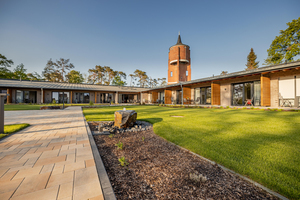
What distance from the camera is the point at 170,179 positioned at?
5.02ft

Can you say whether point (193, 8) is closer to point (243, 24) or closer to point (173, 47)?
point (243, 24)

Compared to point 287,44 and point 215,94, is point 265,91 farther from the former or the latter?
point 287,44

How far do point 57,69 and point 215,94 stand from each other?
39951mm

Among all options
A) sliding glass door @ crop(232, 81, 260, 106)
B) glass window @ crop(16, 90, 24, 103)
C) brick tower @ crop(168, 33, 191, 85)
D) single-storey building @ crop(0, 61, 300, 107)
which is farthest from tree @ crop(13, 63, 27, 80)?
sliding glass door @ crop(232, 81, 260, 106)

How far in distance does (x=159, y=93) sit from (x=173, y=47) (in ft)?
36.2

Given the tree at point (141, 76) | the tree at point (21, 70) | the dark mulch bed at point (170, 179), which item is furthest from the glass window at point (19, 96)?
the tree at point (141, 76)

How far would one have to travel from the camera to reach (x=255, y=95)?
10.1 meters

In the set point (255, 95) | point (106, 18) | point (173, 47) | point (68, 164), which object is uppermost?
point (173, 47)

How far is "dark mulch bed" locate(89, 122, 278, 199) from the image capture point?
126 cm

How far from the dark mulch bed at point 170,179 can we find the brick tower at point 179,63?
2391cm

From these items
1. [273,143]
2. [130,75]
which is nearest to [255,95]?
[273,143]

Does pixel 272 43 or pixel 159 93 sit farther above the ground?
pixel 272 43

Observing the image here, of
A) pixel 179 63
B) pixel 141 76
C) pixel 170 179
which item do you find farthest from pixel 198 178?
pixel 141 76

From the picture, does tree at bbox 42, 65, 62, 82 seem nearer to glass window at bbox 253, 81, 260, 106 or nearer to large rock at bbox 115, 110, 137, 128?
large rock at bbox 115, 110, 137, 128
